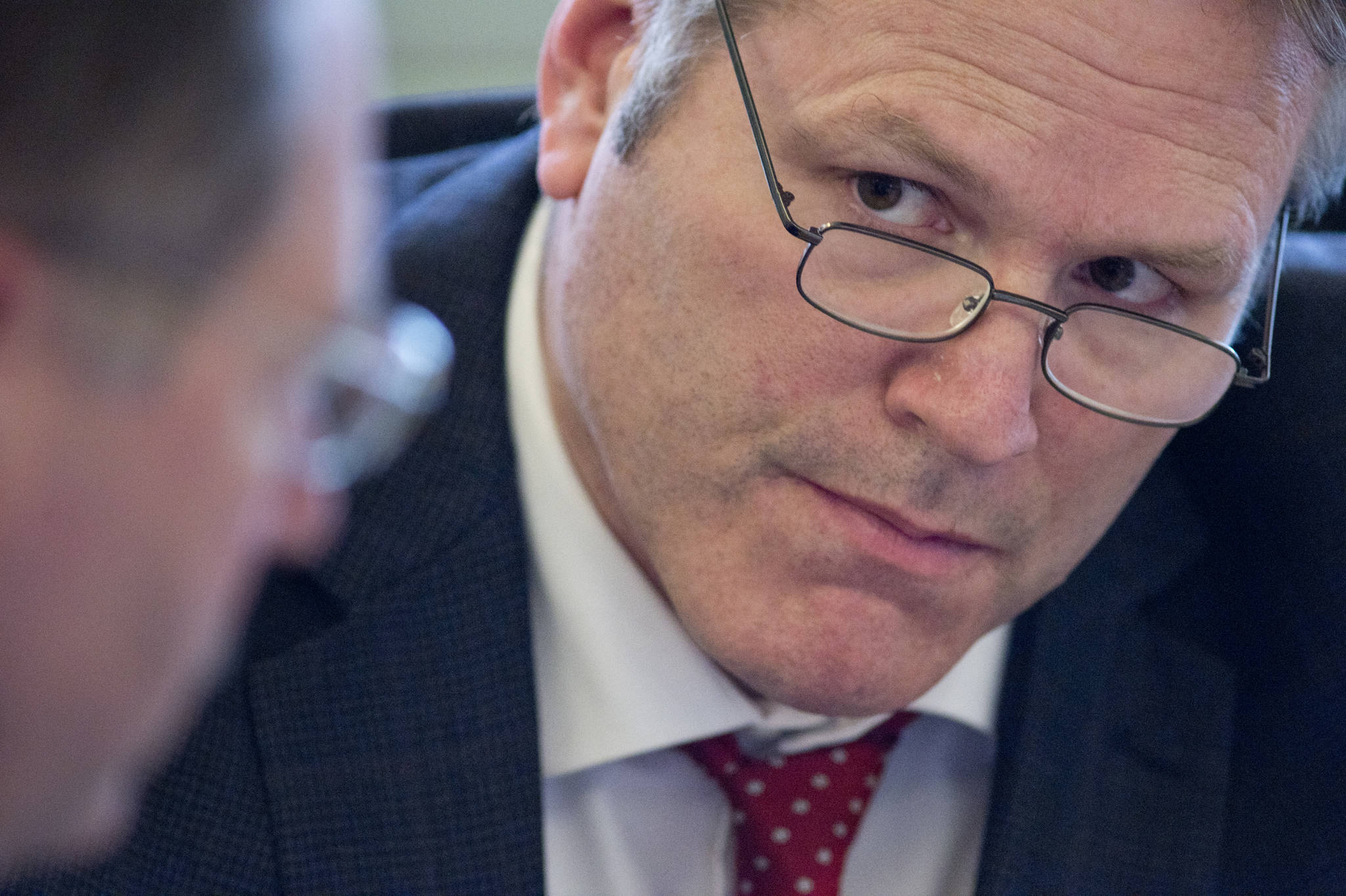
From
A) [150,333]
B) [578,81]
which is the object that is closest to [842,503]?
[578,81]

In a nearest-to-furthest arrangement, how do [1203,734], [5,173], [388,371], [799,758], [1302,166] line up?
[5,173] < [388,371] < [1302,166] < [799,758] < [1203,734]

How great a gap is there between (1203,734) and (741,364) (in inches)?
28.3

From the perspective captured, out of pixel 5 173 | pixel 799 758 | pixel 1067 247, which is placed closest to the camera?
pixel 5 173

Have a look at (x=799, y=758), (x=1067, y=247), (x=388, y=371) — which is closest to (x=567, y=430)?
(x=799, y=758)

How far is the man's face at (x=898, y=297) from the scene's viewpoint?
95 cm

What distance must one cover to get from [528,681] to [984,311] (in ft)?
1.70

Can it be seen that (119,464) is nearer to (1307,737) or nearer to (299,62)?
(299,62)

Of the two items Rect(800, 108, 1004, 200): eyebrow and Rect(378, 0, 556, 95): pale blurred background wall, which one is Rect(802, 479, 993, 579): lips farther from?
Rect(378, 0, 556, 95): pale blurred background wall

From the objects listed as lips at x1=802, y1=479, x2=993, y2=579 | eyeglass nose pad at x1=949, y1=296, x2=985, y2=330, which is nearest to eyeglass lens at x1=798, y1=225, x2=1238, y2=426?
eyeglass nose pad at x1=949, y1=296, x2=985, y2=330

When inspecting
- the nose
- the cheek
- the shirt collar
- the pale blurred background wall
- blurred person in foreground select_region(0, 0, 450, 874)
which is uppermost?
blurred person in foreground select_region(0, 0, 450, 874)

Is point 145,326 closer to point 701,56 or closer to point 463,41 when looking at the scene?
point 701,56

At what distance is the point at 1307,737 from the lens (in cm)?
132

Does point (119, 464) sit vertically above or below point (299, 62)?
below

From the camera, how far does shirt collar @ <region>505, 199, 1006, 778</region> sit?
1.18m
